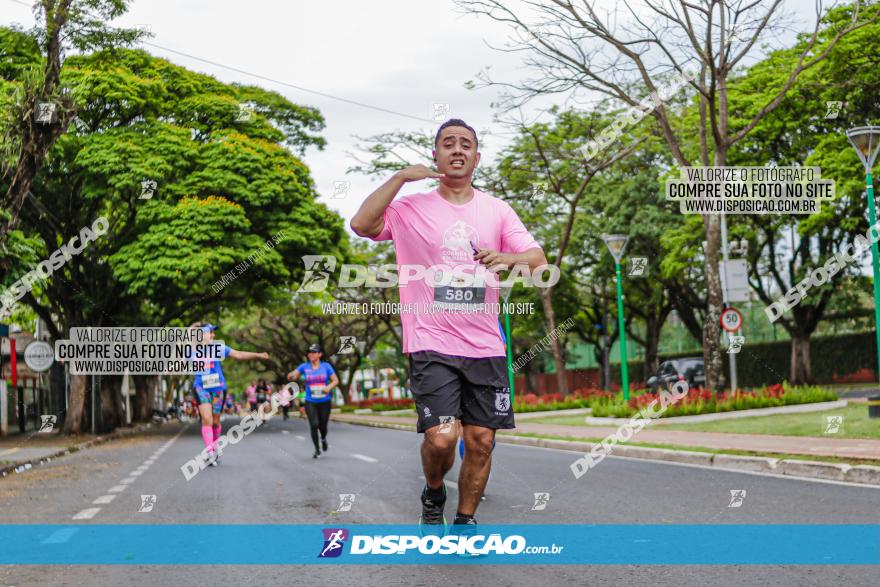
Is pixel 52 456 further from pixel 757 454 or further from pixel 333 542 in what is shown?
pixel 333 542

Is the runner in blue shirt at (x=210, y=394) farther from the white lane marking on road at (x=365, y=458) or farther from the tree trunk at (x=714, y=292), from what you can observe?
the tree trunk at (x=714, y=292)

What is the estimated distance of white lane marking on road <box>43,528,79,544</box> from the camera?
686cm

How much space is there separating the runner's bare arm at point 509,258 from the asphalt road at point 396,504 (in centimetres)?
156

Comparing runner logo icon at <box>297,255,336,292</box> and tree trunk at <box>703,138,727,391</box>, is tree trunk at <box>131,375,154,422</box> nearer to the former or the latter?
runner logo icon at <box>297,255,336,292</box>

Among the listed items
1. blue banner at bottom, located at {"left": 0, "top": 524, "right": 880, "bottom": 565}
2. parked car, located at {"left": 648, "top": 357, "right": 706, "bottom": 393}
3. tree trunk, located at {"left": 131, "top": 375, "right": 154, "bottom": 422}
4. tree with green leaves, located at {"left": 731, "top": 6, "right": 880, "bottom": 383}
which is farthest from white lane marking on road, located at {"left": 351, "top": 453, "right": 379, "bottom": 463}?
tree trunk, located at {"left": 131, "top": 375, "right": 154, "bottom": 422}

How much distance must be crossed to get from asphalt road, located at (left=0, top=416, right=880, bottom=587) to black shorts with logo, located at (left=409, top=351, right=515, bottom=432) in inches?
31.9

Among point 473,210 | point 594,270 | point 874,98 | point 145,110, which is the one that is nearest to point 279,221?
point 145,110

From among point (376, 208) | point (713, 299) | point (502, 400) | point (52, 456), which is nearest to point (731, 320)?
point (713, 299)

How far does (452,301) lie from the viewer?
4.68 m

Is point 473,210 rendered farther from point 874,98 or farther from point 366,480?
point 874,98

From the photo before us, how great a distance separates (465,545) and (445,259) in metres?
1.54

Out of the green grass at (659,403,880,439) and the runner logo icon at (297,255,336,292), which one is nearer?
the green grass at (659,403,880,439)

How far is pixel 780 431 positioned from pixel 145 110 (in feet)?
69.4

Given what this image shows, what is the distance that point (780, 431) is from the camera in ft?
48.0
